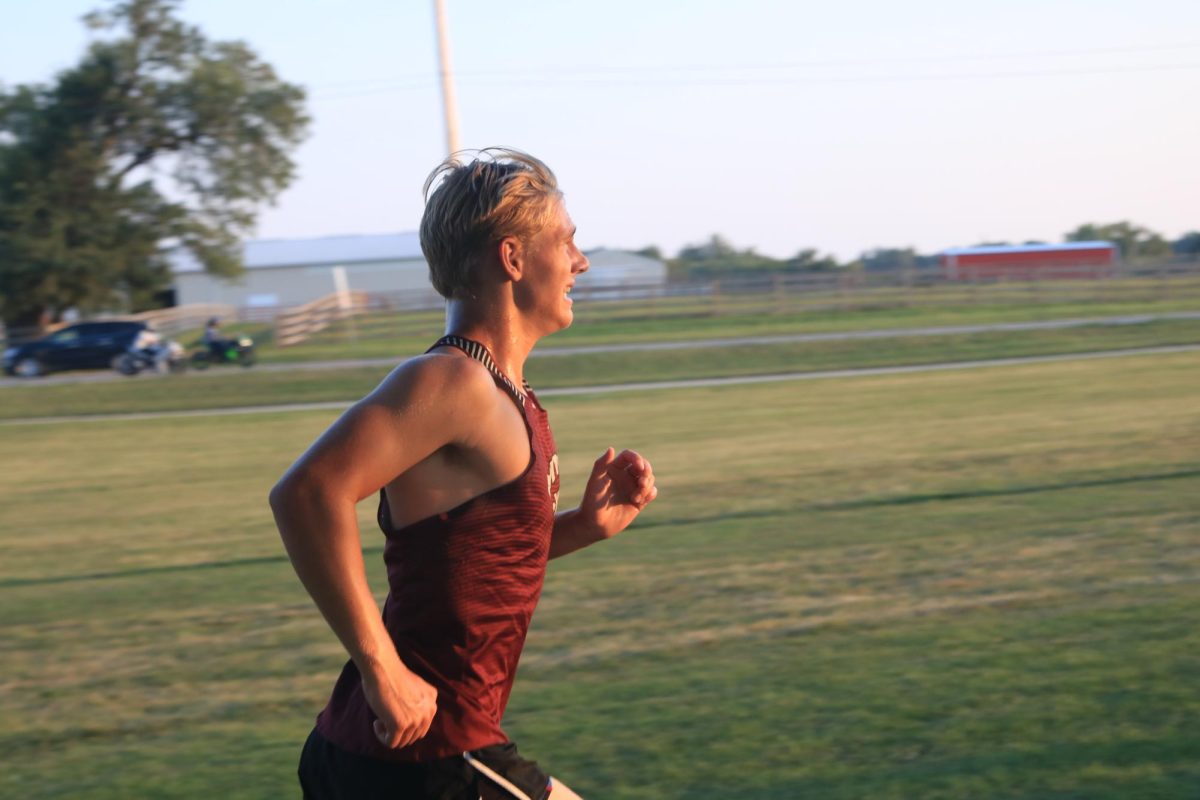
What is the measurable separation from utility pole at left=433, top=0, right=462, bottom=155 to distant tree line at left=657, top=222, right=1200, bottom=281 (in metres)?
49.5

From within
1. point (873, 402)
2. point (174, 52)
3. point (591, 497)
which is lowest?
point (873, 402)

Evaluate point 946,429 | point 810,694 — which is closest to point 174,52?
point 946,429

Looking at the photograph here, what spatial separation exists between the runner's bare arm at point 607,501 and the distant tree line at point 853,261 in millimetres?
69716

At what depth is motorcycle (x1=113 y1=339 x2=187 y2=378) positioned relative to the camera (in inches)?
1401

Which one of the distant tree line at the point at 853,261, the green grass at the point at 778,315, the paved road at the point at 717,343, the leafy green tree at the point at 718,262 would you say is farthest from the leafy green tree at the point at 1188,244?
the paved road at the point at 717,343

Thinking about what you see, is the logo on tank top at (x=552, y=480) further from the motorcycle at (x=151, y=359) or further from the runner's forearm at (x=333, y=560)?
the motorcycle at (x=151, y=359)

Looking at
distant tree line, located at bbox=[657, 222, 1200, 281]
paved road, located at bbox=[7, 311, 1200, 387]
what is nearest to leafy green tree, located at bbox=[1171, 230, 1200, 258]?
distant tree line, located at bbox=[657, 222, 1200, 281]

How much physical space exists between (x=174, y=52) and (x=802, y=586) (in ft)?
151

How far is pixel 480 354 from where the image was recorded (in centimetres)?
238

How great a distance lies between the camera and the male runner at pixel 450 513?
2.17 metres

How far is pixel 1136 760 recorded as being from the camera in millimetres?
4613

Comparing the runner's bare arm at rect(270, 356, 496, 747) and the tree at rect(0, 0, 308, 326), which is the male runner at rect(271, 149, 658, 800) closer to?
the runner's bare arm at rect(270, 356, 496, 747)

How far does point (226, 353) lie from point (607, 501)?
3347 cm

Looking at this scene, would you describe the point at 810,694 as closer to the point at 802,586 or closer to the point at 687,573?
the point at 802,586
